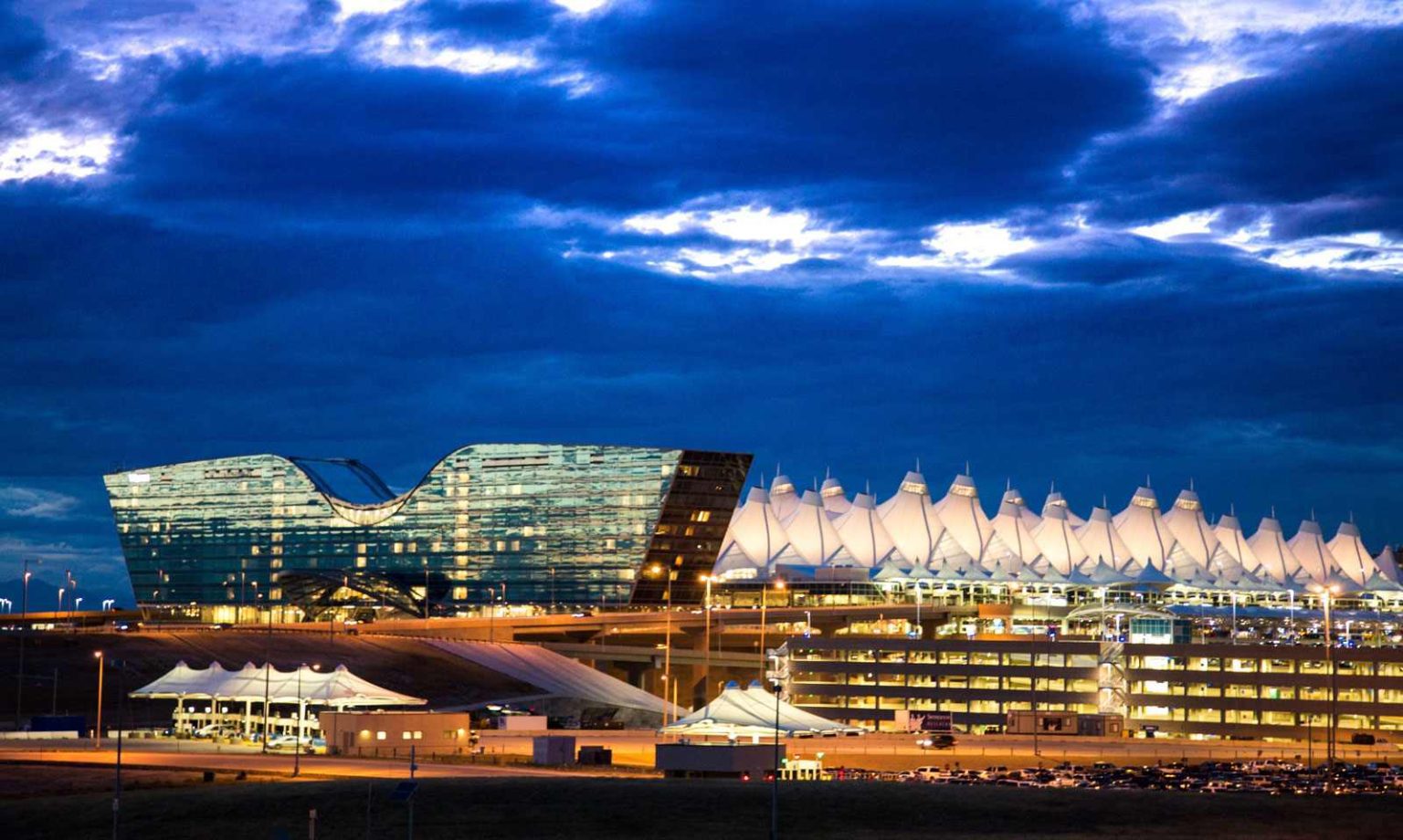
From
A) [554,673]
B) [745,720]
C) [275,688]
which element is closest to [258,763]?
[275,688]

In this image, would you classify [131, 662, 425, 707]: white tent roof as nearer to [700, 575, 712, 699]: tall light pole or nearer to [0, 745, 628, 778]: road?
[0, 745, 628, 778]: road

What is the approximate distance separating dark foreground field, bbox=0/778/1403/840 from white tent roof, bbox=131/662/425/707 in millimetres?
28840

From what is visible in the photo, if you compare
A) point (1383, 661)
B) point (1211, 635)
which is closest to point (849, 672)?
point (1211, 635)

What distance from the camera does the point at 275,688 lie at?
101m

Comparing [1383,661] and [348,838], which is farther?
[1383,661]

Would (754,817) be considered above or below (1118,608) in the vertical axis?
below

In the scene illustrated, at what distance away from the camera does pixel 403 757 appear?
86.8m

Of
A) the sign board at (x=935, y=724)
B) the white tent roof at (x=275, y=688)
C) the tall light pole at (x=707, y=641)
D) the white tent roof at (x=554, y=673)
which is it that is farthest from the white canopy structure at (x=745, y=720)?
the white tent roof at (x=554, y=673)

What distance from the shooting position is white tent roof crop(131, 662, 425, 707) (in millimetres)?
99688

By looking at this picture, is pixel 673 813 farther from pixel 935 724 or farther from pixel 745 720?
pixel 935 724

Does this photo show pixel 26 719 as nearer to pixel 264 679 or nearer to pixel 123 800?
pixel 264 679

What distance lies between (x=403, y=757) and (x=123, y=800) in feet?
69.6

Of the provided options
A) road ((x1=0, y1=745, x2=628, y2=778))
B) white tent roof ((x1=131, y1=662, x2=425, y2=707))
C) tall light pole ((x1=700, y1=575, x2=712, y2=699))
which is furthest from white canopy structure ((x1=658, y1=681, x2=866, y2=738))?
tall light pole ((x1=700, y1=575, x2=712, y2=699))

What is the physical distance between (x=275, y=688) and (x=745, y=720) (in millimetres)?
29528
